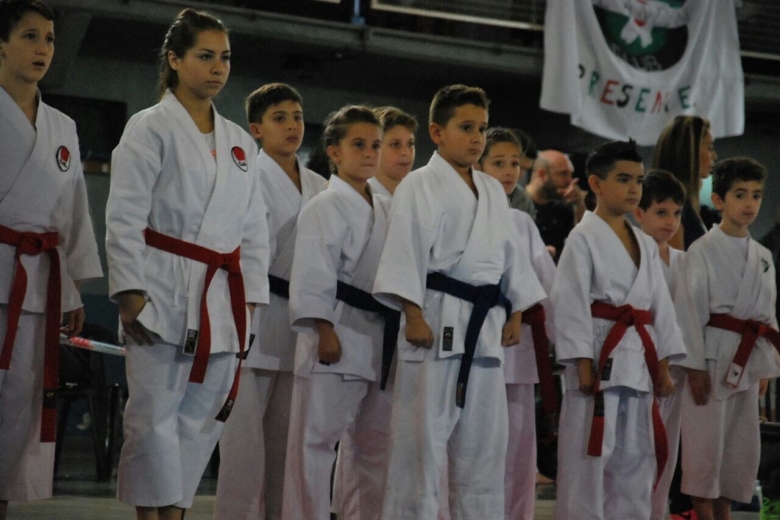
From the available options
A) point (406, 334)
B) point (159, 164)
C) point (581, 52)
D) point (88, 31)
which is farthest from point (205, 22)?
point (581, 52)

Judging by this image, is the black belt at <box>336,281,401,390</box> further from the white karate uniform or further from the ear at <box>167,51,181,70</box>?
the ear at <box>167,51,181,70</box>

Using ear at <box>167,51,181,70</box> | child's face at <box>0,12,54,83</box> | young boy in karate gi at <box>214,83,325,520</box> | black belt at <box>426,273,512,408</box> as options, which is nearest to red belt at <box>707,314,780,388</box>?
black belt at <box>426,273,512,408</box>

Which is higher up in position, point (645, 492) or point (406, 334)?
point (406, 334)

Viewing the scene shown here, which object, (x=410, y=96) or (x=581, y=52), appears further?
(x=410, y=96)

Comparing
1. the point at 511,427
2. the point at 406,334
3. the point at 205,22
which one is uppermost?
the point at 205,22

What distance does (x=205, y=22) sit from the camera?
3574mm

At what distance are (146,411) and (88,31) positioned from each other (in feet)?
18.5

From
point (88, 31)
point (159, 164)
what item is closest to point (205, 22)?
point (159, 164)

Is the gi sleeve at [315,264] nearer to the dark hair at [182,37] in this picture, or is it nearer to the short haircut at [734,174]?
the dark hair at [182,37]

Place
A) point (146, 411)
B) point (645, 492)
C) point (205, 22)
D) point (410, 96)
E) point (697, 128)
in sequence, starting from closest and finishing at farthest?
point (146, 411) < point (205, 22) < point (645, 492) < point (697, 128) < point (410, 96)

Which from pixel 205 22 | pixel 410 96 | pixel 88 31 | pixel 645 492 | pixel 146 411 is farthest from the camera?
pixel 410 96

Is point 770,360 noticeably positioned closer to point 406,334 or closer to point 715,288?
point 715,288

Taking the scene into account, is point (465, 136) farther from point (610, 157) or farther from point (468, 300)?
point (610, 157)

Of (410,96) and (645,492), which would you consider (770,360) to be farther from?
(410,96)
